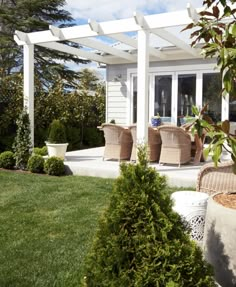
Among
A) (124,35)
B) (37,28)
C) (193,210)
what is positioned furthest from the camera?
(37,28)

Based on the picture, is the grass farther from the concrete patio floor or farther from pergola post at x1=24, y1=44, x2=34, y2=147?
pergola post at x1=24, y1=44, x2=34, y2=147

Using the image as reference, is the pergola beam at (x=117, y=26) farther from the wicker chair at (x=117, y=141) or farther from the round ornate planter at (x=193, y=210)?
the round ornate planter at (x=193, y=210)

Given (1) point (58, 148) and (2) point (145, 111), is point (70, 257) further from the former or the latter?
(1) point (58, 148)

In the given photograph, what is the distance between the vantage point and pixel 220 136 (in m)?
2.06

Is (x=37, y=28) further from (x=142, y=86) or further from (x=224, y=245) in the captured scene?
(x=224, y=245)

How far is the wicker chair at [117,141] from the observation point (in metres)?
8.13

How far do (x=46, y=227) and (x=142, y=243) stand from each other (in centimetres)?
267

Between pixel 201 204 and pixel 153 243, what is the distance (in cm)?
152

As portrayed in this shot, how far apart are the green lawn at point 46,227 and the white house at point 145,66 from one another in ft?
6.99

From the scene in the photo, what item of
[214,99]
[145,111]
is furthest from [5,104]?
[214,99]

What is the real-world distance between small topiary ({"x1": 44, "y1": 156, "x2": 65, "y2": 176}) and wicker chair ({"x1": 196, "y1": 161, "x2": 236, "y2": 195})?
4.19m

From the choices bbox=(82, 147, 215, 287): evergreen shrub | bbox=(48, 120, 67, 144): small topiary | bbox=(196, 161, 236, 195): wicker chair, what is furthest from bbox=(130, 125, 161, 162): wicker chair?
bbox=(82, 147, 215, 287): evergreen shrub

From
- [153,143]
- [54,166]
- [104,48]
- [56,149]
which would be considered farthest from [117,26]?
[54,166]

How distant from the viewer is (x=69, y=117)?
42.4 ft
